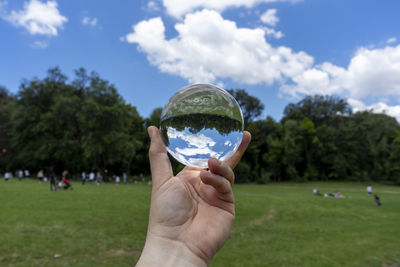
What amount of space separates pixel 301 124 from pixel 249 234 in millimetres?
55189

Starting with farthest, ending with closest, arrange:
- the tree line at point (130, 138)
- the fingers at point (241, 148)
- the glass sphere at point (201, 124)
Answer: the tree line at point (130, 138) → the fingers at point (241, 148) → the glass sphere at point (201, 124)

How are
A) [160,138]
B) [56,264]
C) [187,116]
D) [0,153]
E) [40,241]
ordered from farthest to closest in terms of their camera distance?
[0,153] < [40,241] < [56,264] < [160,138] < [187,116]

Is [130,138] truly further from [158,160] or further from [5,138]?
[158,160]

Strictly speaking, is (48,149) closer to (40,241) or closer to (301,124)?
(40,241)

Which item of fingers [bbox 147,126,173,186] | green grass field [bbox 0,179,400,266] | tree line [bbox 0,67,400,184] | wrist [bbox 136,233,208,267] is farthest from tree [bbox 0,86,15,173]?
wrist [bbox 136,233,208,267]

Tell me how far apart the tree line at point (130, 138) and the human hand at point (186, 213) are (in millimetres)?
31198

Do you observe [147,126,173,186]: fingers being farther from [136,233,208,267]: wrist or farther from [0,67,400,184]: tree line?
[0,67,400,184]: tree line

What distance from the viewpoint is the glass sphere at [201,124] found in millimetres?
2680

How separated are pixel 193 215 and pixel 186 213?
0.32 feet

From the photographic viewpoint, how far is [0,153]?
50.4m

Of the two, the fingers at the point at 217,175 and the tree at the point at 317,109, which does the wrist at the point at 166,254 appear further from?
the tree at the point at 317,109

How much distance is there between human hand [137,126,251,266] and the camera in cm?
241

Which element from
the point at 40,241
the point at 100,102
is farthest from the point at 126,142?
the point at 40,241

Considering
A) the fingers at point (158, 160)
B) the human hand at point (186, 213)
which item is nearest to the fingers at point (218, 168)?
the human hand at point (186, 213)
